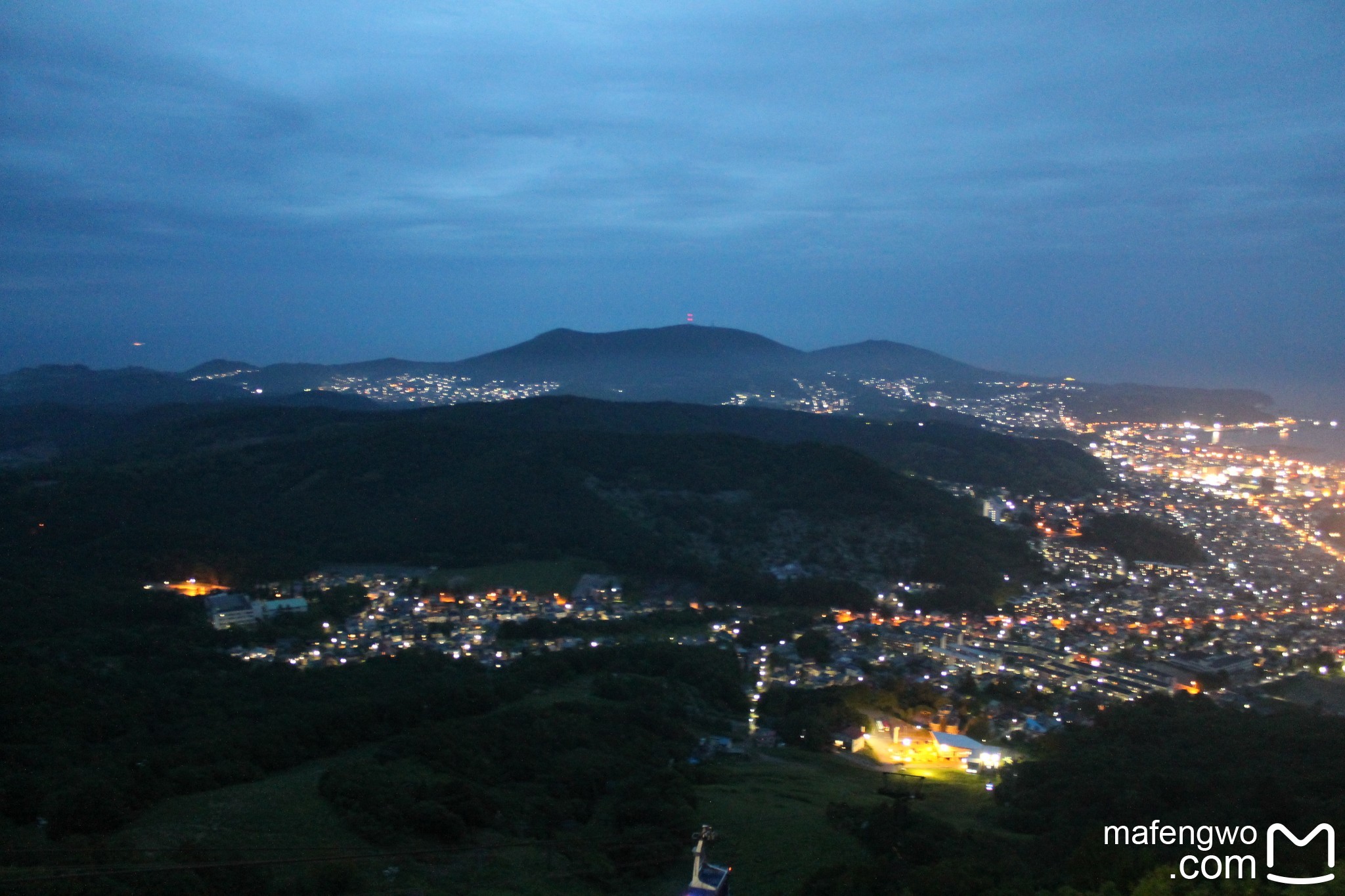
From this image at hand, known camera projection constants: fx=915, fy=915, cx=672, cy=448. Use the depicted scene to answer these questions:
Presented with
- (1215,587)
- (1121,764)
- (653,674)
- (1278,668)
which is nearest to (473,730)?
(653,674)

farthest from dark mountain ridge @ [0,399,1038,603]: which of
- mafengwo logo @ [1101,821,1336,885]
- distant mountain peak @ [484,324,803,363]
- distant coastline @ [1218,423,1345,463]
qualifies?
distant mountain peak @ [484,324,803,363]

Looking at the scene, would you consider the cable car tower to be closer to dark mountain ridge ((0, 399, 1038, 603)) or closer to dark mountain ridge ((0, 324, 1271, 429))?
dark mountain ridge ((0, 399, 1038, 603))

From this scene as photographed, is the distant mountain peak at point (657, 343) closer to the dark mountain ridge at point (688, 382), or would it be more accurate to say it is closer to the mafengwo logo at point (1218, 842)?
the dark mountain ridge at point (688, 382)

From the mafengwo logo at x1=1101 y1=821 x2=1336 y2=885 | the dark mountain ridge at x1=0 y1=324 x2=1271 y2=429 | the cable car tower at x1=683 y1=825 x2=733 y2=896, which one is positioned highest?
the dark mountain ridge at x1=0 y1=324 x2=1271 y2=429

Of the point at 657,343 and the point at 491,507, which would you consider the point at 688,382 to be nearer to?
the point at 657,343

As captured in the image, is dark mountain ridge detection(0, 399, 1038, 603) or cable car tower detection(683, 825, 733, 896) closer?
cable car tower detection(683, 825, 733, 896)

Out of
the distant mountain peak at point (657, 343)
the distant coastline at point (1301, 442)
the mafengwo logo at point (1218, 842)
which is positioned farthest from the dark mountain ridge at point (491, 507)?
the distant mountain peak at point (657, 343)

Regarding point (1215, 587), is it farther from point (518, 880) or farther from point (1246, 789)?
point (518, 880)

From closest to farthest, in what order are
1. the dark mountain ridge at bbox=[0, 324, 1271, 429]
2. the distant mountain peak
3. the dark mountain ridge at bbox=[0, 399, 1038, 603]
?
the dark mountain ridge at bbox=[0, 399, 1038, 603], the dark mountain ridge at bbox=[0, 324, 1271, 429], the distant mountain peak

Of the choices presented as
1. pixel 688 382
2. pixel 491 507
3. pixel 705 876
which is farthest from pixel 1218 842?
pixel 688 382
